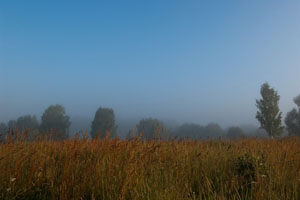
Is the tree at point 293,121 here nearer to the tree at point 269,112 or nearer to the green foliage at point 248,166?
the tree at point 269,112

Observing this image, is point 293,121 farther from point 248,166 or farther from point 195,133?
point 248,166

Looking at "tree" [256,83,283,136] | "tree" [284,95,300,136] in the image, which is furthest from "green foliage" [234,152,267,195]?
"tree" [284,95,300,136]

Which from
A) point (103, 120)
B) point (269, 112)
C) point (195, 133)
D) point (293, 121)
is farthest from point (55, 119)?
point (293, 121)

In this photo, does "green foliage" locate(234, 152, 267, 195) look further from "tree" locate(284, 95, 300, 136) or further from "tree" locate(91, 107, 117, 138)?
"tree" locate(91, 107, 117, 138)

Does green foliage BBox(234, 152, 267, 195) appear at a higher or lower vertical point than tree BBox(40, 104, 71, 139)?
lower

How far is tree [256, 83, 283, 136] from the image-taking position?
34000 millimetres

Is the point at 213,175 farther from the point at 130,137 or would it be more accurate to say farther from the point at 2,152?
the point at 2,152

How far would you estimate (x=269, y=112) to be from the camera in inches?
1374

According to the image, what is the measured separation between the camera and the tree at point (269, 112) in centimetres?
3400

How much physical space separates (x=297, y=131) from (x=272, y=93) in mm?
9089

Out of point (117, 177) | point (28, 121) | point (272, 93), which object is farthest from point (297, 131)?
point (28, 121)

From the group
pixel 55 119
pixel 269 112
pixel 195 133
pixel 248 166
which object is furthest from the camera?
pixel 55 119

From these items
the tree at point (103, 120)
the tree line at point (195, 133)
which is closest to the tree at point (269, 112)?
the tree line at point (195, 133)

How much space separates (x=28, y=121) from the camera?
59156 millimetres
